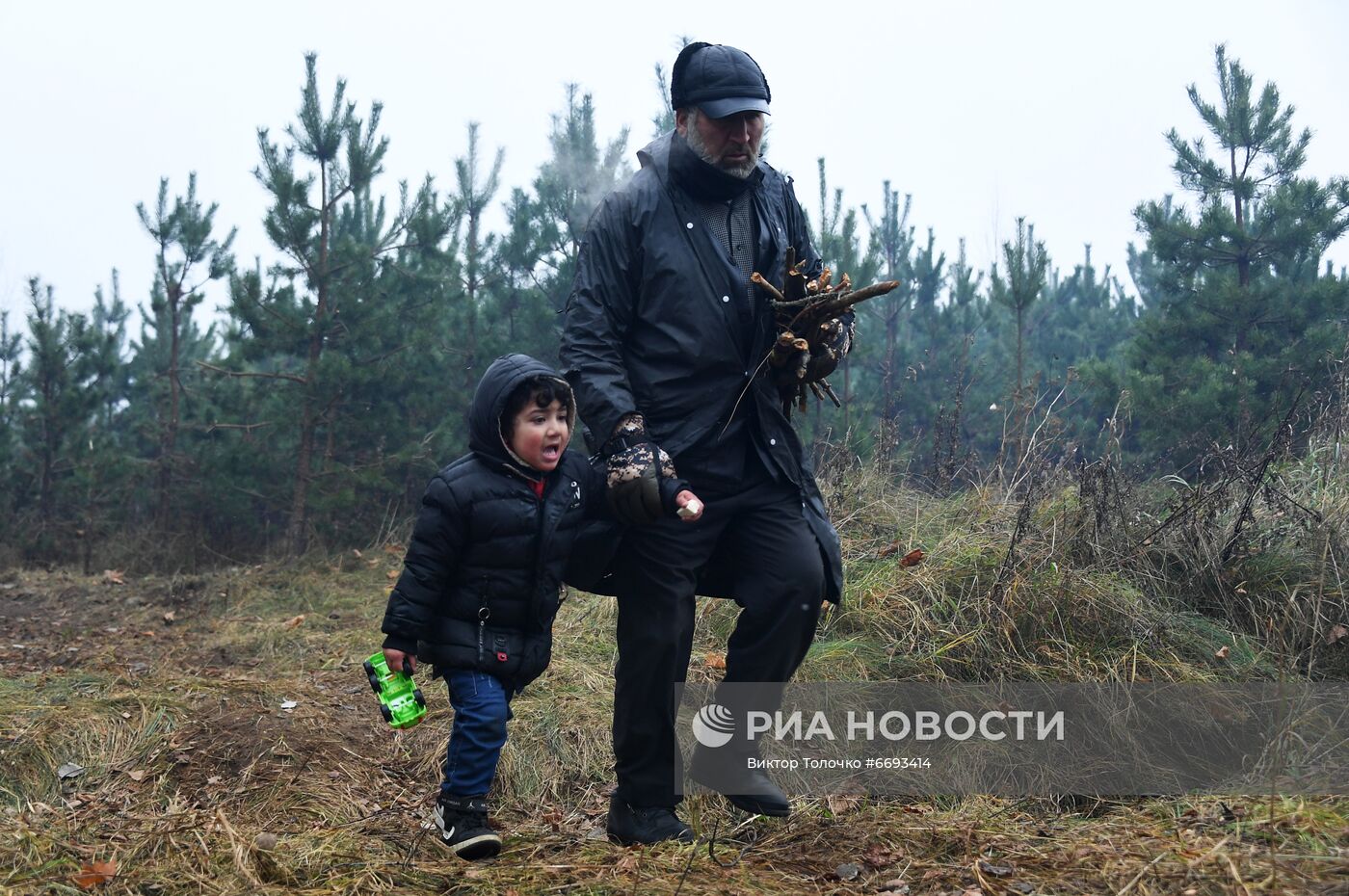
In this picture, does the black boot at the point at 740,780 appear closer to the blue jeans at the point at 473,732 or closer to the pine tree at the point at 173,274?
the blue jeans at the point at 473,732

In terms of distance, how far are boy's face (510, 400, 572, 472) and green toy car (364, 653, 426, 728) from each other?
2.28ft

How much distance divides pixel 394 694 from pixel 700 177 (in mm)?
1719

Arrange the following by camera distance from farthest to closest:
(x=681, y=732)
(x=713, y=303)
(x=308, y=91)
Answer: (x=308, y=91) < (x=681, y=732) < (x=713, y=303)

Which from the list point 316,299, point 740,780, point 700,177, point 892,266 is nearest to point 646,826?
point 740,780

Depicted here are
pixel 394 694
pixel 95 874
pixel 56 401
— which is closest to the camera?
pixel 95 874

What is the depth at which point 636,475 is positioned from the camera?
9.96 feet

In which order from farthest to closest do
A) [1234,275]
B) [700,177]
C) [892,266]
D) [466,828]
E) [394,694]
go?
[892,266]
[1234,275]
[700,177]
[394,694]
[466,828]

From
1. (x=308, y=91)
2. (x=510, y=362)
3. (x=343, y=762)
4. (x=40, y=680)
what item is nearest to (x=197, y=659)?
(x=40, y=680)

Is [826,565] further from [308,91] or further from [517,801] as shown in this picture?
[308,91]

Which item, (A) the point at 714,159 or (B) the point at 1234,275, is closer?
(A) the point at 714,159

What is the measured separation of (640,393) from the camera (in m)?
3.32

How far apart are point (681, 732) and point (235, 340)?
962 centimetres

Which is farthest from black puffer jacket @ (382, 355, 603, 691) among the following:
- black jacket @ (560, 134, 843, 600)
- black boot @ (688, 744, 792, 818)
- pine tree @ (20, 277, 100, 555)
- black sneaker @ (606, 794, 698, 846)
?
pine tree @ (20, 277, 100, 555)

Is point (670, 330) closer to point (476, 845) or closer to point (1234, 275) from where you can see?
point (476, 845)
